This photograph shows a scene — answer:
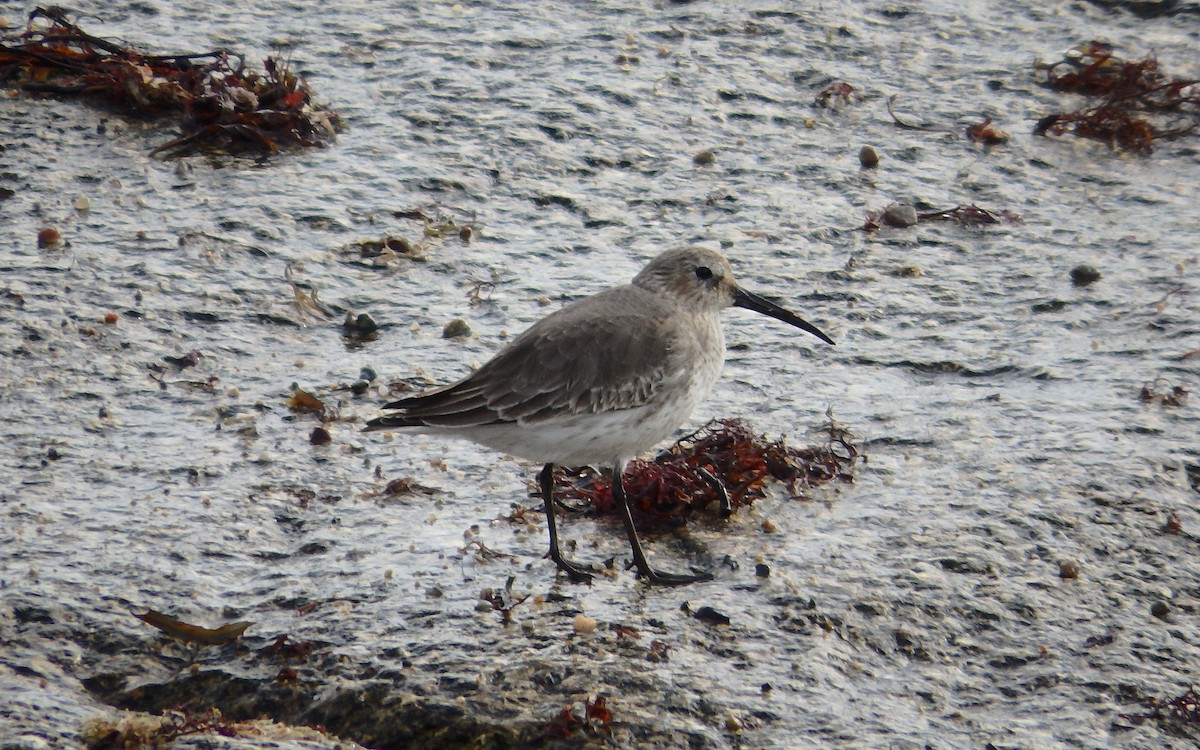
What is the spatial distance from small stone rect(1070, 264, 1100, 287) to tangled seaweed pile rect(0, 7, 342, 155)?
16.5ft

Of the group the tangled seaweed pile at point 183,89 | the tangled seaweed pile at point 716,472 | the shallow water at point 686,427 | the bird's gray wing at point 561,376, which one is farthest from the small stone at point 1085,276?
the tangled seaweed pile at point 183,89

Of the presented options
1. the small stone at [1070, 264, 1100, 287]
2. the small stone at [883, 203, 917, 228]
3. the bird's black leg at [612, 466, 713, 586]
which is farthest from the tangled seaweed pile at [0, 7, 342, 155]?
the small stone at [1070, 264, 1100, 287]

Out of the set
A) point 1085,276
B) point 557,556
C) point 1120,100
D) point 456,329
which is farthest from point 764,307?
point 1120,100

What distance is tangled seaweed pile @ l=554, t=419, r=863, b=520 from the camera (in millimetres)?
6176

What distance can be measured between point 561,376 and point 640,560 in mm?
884

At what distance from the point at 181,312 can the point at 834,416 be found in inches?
144

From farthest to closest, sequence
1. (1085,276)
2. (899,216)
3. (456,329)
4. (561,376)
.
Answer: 1. (899,216)
2. (1085,276)
3. (456,329)
4. (561,376)

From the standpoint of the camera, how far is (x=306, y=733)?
4.62m

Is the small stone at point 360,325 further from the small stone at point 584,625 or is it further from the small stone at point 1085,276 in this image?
the small stone at point 1085,276

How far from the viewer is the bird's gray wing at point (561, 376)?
18.7ft

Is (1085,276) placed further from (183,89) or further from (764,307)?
(183,89)

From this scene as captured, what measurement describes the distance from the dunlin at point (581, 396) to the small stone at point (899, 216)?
120 inches

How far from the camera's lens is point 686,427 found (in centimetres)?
715

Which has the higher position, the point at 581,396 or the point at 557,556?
the point at 581,396
